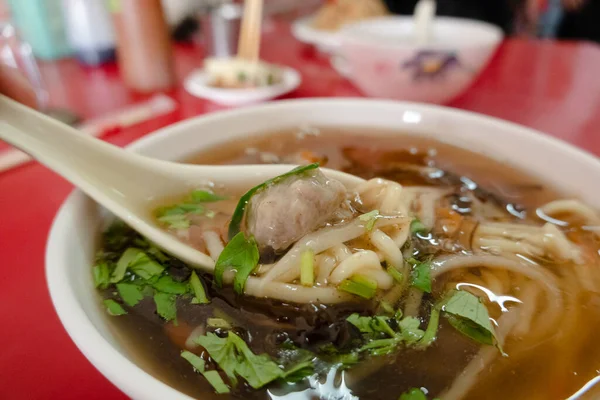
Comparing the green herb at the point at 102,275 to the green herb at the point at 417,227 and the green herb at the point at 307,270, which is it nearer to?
the green herb at the point at 307,270

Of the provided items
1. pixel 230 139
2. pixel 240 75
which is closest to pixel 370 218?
pixel 230 139

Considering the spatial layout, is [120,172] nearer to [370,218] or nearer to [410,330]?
[370,218]

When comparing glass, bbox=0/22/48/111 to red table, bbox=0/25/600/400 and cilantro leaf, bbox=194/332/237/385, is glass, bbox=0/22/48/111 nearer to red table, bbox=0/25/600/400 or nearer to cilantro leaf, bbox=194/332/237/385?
red table, bbox=0/25/600/400

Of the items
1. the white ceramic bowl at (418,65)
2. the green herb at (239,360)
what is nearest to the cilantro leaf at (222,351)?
the green herb at (239,360)

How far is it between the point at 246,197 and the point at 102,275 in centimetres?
27

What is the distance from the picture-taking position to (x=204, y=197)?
0.96m

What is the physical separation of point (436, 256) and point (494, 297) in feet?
0.38

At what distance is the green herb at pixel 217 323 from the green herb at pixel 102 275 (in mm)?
191

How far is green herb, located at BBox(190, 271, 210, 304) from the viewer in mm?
766

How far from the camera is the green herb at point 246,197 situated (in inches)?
31.8

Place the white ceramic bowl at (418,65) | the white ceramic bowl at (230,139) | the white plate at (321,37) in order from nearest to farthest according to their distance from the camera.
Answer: the white ceramic bowl at (230,139) < the white ceramic bowl at (418,65) < the white plate at (321,37)

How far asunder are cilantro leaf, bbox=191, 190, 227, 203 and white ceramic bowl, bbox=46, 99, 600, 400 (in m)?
0.17

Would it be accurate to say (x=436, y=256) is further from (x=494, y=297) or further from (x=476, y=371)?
(x=476, y=371)

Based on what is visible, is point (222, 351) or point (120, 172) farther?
point (120, 172)
